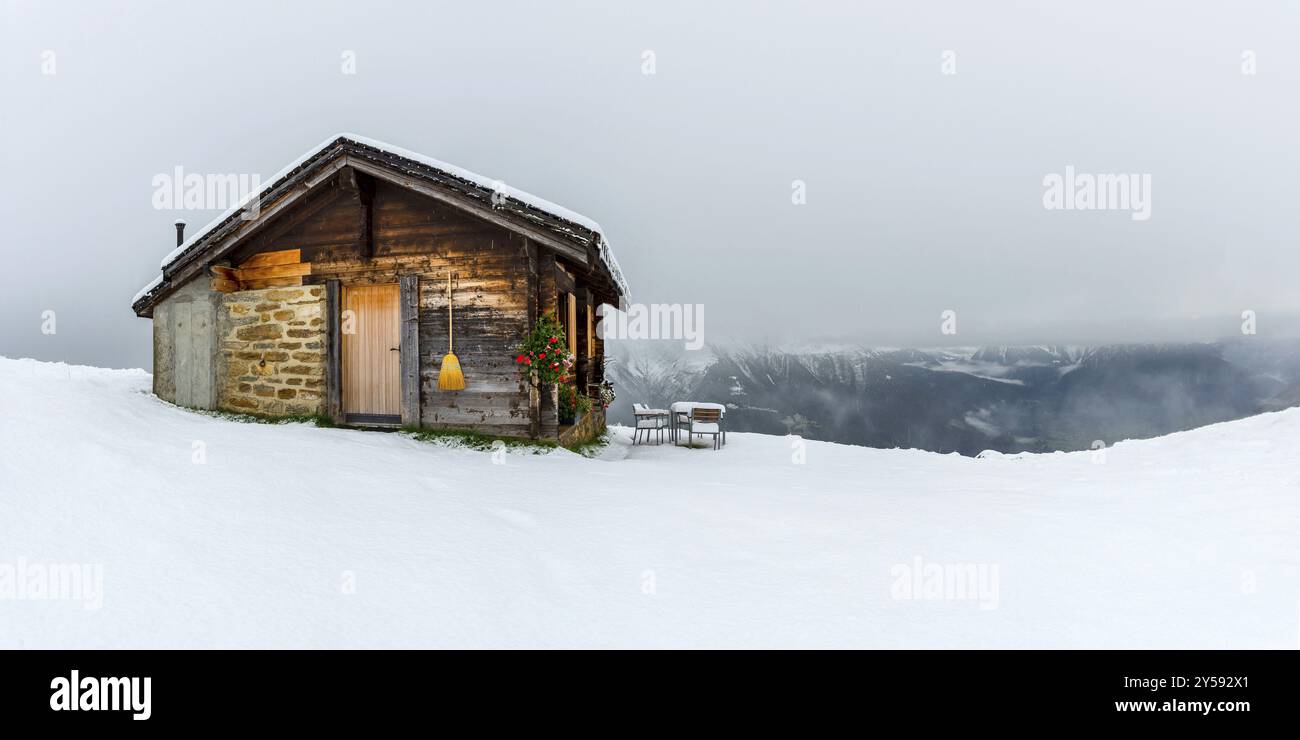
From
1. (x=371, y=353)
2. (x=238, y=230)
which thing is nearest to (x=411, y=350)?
(x=371, y=353)

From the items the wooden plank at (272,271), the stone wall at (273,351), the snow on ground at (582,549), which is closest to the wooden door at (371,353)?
the stone wall at (273,351)

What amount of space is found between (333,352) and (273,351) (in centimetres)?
136

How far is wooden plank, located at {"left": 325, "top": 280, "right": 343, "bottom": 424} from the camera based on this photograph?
923 centimetres

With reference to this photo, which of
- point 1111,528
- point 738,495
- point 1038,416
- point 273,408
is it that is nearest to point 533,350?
point 738,495

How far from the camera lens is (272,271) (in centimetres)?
970

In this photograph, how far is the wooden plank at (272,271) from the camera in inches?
374

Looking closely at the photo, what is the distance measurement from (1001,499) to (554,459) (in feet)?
19.7

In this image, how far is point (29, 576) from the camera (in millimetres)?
2961

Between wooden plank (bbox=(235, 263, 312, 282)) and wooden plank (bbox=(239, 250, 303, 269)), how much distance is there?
58mm

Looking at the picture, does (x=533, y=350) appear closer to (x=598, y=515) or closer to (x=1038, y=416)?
(x=598, y=515)

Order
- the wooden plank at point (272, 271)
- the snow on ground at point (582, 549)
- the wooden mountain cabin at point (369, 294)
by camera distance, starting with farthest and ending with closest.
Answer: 1. the wooden plank at point (272, 271)
2. the wooden mountain cabin at point (369, 294)
3. the snow on ground at point (582, 549)

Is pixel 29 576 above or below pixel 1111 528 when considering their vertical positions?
above

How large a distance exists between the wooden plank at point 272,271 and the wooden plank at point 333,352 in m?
0.67

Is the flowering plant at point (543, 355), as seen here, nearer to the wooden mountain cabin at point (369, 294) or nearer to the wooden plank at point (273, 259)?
the wooden mountain cabin at point (369, 294)
